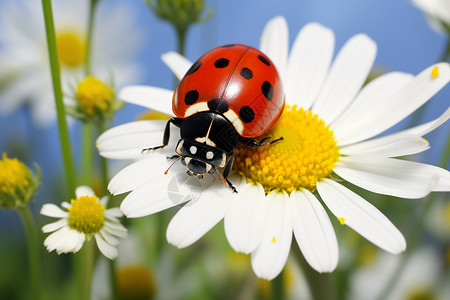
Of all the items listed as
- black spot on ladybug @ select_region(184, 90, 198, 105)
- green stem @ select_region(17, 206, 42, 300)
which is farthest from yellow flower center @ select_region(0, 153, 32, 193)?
black spot on ladybug @ select_region(184, 90, 198, 105)

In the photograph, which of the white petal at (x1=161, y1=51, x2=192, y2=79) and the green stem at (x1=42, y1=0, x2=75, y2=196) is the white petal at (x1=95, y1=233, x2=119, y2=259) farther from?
the white petal at (x1=161, y1=51, x2=192, y2=79)

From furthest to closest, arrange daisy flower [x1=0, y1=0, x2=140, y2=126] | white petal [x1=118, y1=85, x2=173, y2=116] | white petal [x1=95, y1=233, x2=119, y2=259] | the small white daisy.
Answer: daisy flower [x1=0, y1=0, x2=140, y2=126] → the small white daisy → white petal [x1=118, y1=85, x2=173, y2=116] → white petal [x1=95, y1=233, x2=119, y2=259]

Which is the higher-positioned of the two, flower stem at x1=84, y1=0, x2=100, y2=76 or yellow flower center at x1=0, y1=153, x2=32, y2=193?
flower stem at x1=84, y1=0, x2=100, y2=76

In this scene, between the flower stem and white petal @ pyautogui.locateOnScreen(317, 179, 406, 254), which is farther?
the flower stem

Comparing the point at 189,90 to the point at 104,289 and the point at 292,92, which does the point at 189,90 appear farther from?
the point at 104,289

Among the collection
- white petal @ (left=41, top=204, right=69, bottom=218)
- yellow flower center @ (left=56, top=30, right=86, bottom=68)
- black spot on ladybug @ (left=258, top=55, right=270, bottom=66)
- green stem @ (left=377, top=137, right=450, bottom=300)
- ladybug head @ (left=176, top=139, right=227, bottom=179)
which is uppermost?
black spot on ladybug @ (left=258, top=55, right=270, bottom=66)

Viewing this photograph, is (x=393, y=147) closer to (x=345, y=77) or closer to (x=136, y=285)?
(x=345, y=77)

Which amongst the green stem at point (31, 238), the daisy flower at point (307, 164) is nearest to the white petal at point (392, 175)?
the daisy flower at point (307, 164)
